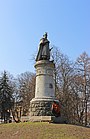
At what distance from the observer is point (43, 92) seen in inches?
854

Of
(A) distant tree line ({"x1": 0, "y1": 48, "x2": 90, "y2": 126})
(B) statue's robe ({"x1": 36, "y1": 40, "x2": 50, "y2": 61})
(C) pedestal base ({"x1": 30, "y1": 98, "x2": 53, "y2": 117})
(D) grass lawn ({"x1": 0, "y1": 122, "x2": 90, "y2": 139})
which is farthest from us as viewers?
(A) distant tree line ({"x1": 0, "y1": 48, "x2": 90, "y2": 126})

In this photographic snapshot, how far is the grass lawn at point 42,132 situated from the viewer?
1552 cm

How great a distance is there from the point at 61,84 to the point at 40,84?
377 inches

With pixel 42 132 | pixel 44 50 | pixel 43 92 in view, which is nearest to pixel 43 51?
pixel 44 50

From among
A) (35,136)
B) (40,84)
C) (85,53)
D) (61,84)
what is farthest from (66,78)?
(35,136)

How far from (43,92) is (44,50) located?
13.8 feet

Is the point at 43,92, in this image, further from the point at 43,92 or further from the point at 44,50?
the point at 44,50

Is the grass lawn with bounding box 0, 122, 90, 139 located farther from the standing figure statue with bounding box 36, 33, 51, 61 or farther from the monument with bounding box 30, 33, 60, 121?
the standing figure statue with bounding box 36, 33, 51, 61

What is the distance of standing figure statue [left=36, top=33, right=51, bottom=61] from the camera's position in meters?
23.2

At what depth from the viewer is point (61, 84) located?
3122cm

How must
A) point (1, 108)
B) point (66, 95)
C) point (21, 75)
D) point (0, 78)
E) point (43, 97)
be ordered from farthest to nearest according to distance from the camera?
point (21, 75), point (0, 78), point (1, 108), point (66, 95), point (43, 97)

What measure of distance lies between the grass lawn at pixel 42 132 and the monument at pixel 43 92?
251 centimetres

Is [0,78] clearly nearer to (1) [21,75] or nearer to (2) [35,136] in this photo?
(1) [21,75]

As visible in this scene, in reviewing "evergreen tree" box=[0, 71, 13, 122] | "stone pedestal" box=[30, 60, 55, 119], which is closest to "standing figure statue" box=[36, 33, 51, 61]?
"stone pedestal" box=[30, 60, 55, 119]
